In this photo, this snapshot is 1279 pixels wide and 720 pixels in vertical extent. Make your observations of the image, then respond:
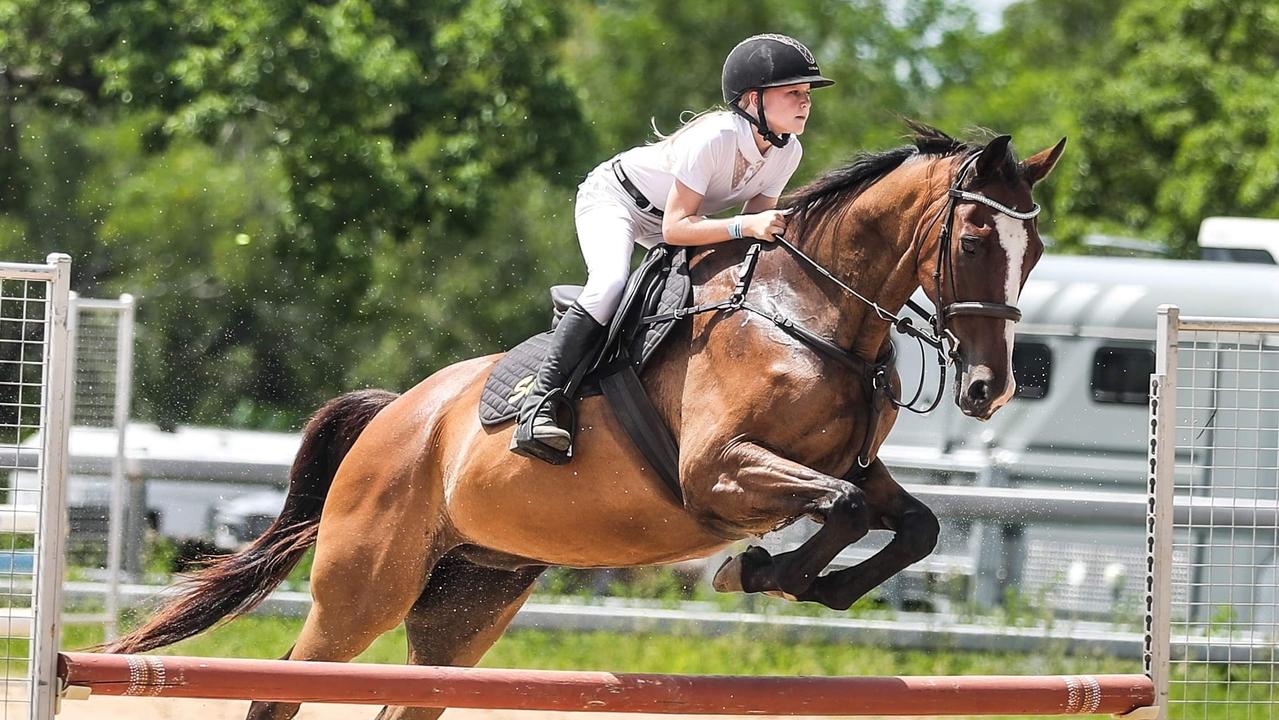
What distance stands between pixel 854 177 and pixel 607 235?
73 centimetres

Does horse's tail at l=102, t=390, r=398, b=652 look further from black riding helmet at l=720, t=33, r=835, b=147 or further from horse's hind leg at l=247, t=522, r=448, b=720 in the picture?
black riding helmet at l=720, t=33, r=835, b=147

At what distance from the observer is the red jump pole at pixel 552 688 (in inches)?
139

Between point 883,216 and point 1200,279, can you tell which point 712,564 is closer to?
point 1200,279

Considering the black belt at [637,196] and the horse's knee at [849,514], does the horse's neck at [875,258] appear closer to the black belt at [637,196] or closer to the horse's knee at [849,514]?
the horse's knee at [849,514]

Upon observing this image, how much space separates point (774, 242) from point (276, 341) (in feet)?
55.1

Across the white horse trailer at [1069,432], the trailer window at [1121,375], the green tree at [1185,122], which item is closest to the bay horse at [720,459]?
the white horse trailer at [1069,432]

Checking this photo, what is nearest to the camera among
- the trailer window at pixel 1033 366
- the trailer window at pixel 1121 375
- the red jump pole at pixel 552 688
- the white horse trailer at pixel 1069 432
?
the red jump pole at pixel 552 688

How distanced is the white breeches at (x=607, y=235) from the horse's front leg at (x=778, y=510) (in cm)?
63

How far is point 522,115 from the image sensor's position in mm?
12242

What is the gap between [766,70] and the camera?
13.2 ft

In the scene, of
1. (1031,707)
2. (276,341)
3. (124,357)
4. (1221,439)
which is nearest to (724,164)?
(1031,707)

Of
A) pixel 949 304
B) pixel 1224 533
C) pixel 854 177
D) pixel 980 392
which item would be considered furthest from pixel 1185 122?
pixel 980 392

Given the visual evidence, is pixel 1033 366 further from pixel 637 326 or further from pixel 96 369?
pixel 637 326

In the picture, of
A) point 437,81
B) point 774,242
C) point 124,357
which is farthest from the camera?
point 437,81
